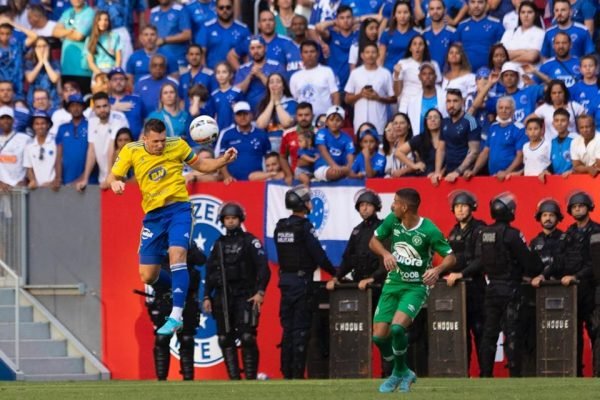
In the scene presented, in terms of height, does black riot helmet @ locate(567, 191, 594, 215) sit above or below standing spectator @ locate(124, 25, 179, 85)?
below

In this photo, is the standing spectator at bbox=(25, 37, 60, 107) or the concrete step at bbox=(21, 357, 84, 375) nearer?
the concrete step at bbox=(21, 357, 84, 375)

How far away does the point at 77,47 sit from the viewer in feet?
85.9

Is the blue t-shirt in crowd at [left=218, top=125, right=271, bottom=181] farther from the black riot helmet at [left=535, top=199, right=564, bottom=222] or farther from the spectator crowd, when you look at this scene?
the black riot helmet at [left=535, top=199, right=564, bottom=222]

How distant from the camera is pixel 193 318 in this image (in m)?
21.6

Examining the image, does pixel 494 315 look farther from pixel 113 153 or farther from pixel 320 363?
pixel 113 153

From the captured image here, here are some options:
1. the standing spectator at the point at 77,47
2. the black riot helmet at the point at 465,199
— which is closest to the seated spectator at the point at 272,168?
the black riot helmet at the point at 465,199

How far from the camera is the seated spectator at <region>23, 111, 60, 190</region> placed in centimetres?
2406

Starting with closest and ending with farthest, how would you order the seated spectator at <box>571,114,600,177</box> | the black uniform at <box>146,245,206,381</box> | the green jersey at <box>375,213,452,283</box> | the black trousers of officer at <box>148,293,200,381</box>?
the green jersey at <box>375,213,452,283</box>, the seated spectator at <box>571,114,600,177</box>, the black uniform at <box>146,245,206,381</box>, the black trousers of officer at <box>148,293,200,381</box>

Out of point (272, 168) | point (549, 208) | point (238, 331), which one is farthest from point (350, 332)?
point (549, 208)

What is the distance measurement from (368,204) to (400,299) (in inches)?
192

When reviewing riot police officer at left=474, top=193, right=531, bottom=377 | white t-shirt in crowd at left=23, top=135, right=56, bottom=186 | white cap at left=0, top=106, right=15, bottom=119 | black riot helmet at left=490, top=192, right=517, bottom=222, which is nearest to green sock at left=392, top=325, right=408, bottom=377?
riot police officer at left=474, top=193, right=531, bottom=377

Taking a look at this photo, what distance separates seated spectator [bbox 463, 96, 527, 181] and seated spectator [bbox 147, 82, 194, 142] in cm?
428

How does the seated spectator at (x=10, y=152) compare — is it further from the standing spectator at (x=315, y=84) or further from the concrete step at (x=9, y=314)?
the standing spectator at (x=315, y=84)

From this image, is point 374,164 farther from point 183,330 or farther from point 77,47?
point 77,47
